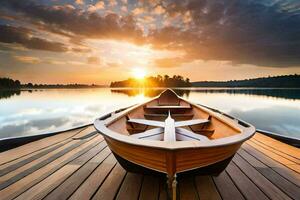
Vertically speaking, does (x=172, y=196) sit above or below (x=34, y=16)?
below

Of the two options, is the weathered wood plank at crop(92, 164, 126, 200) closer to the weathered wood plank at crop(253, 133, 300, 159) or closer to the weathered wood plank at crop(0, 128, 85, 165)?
the weathered wood plank at crop(0, 128, 85, 165)

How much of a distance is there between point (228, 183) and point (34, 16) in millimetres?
17506

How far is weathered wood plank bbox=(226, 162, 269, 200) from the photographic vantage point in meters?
1.95

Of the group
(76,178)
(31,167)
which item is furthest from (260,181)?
(31,167)

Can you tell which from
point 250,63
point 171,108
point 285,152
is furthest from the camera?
point 250,63

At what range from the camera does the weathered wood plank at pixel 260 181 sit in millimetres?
1959

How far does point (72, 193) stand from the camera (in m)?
1.99

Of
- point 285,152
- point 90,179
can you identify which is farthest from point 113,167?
point 285,152

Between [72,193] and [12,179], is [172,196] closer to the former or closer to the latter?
[72,193]

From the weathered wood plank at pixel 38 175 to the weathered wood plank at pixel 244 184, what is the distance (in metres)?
2.49

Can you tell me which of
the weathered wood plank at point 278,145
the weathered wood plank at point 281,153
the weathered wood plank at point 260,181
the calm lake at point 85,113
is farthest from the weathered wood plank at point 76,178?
the calm lake at point 85,113

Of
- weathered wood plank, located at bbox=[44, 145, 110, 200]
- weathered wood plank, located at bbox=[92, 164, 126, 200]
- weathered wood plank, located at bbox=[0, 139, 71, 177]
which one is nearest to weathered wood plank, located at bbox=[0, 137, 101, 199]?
weathered wood plank, located at bbox=[44, 145, 110, 200]

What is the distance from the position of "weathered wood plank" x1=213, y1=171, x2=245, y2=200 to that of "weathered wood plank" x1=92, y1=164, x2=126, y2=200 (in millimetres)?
1205

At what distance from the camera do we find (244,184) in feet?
7.16
